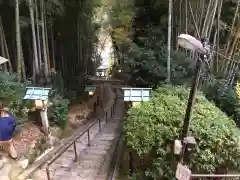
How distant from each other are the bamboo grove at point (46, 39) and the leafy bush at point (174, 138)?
4459mm

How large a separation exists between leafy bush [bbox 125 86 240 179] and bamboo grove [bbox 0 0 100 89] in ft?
14.6

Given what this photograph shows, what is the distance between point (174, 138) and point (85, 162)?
8.82 ft

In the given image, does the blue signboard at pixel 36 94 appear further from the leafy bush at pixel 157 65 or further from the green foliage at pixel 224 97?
the green foliage at pixel 224 97

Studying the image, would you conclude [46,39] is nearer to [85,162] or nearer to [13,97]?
[13,97]

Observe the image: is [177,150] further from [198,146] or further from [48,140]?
[48,140]

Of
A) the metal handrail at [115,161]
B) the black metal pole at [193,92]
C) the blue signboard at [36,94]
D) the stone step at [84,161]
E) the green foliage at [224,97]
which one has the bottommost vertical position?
the stone step at [84,161]

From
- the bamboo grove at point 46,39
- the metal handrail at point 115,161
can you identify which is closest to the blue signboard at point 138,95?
the metal handrail at point 115,161

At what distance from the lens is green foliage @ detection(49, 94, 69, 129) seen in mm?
9789

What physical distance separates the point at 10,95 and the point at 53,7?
15.2ft

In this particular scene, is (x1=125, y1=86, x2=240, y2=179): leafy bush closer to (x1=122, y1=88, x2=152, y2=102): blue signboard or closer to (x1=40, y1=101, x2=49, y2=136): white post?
(x1=122, y1=88, x2=152, y2=102): blue signboard

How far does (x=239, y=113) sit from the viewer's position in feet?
29.5

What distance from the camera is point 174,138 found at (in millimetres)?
5656

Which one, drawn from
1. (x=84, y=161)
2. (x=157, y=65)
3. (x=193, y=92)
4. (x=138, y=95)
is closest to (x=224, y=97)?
(x=157, y=65)

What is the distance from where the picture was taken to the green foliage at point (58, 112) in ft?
32.1
